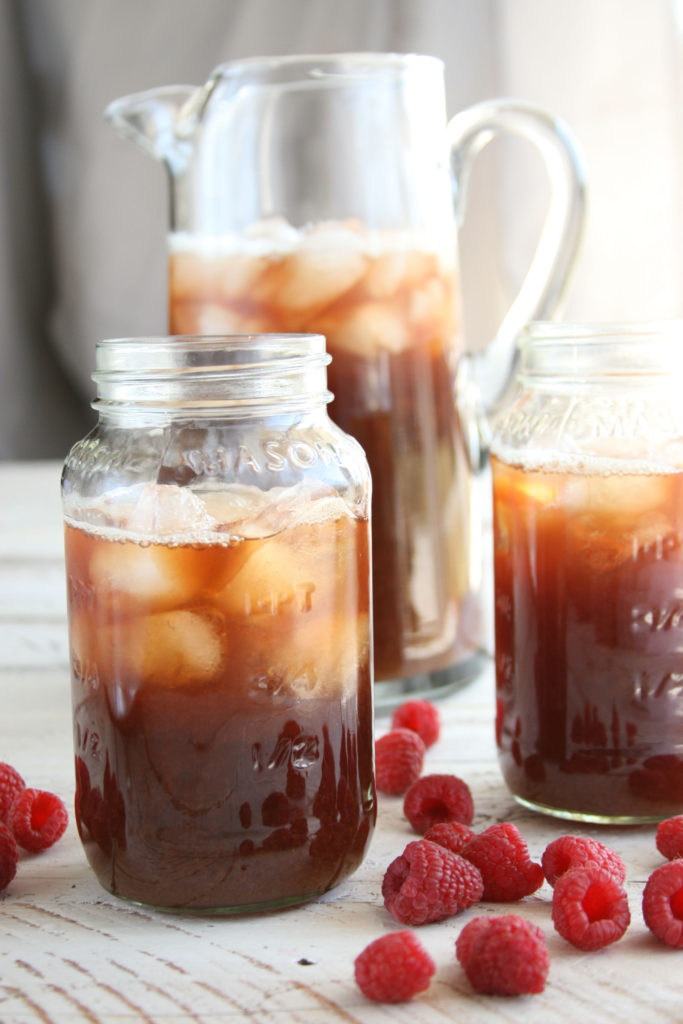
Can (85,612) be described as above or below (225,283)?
below

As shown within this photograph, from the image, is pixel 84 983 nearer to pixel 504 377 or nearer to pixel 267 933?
pixel 267 933

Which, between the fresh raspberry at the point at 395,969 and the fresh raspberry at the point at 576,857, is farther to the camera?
the fresh raspberry at the point at 576,857

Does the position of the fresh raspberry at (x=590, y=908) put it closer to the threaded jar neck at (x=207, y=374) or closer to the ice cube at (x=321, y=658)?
the ice cube at (x=321, y=658)

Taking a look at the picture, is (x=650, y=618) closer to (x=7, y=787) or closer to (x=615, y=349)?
(x=615, y=349)

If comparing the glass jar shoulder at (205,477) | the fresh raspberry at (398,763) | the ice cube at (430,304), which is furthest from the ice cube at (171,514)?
the ice cube at (430,304)

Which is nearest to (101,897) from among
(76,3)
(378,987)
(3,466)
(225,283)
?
(378,987)

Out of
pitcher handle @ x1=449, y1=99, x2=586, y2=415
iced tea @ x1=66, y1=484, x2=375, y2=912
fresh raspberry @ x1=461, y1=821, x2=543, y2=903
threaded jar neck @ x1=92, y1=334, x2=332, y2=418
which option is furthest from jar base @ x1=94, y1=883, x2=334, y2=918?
pitcher handle @ x1=449, y1=99, x2=586, y2=415

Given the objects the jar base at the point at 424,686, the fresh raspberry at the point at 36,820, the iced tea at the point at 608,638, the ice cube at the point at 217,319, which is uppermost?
the ice cube at the point at 217,319

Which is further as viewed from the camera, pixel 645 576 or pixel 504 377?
pixel 504 377
